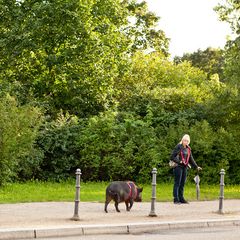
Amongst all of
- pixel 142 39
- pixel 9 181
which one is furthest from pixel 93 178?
pixel 142 39

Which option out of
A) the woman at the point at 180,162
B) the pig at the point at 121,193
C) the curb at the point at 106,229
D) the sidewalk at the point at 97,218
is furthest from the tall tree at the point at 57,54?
the curb at the point at 106,229

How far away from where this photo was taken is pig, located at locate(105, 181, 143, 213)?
1569 centimetres

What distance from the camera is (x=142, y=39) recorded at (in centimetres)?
4644

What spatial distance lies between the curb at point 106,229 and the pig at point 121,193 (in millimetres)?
2271

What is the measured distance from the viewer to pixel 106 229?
1271cm

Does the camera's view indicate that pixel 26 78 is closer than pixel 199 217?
No

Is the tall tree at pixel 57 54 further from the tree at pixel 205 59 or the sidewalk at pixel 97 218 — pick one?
the tree at pixel 205 59

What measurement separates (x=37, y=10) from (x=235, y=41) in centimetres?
1078

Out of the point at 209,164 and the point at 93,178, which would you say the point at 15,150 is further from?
the point at 209,164

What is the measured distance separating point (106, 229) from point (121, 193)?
3168 mm

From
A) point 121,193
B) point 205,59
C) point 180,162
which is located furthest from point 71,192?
point 205,59

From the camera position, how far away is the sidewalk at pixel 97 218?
39.7ft

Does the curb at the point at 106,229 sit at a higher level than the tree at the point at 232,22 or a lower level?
lower

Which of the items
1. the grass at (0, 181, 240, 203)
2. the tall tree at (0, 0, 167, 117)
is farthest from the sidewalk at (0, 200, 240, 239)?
the tall tree at (0, 0, 167, 117)
